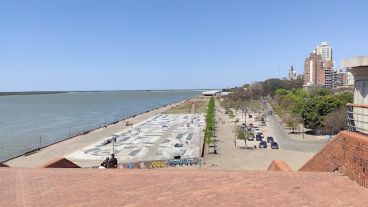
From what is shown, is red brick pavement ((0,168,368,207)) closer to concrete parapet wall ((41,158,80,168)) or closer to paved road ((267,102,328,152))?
concrete parapet wall ((41,158,80,168))

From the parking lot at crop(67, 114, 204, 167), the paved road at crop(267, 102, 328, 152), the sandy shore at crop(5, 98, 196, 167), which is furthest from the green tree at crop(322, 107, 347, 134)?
the sandy shore at crop(5, 98, 196, 167)

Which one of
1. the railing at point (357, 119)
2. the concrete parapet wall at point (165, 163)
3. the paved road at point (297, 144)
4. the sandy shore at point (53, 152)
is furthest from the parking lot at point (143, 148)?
the railing at point (357, 119)

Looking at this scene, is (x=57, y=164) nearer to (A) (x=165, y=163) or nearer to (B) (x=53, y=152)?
(A) (x=165, y=163)

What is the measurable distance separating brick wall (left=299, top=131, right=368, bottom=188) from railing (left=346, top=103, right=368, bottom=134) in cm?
24

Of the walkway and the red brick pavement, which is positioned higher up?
the red brick pavement

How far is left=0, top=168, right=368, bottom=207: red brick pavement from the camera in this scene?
652 cm

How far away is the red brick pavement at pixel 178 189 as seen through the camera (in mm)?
6520

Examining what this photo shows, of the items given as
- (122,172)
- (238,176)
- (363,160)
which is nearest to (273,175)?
(238,176)

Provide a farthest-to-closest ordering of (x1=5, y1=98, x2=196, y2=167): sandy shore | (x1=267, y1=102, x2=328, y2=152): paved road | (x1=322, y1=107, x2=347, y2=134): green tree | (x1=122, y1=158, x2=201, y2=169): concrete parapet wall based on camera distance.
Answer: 1. (x1=322, y1=107, x2=347, y2=134): green tree
2. (x1=267, y1=102, x2=328, y2=152): paved road
3. (x1=5, y1=98, x2=196, y2=167): sandy shore
4. (x1=122, y1=158, x2=201, y2=169): concrete parapet wall

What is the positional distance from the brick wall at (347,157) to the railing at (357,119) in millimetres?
243

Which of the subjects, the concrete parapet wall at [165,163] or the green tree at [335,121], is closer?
the concrete parapet wall at [165,163]

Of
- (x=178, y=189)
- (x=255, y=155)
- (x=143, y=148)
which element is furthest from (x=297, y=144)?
(x=178, y=189)

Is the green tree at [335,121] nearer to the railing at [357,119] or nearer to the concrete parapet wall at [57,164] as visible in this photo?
the concrete parapet wall at [57,164]

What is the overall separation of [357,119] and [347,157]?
2.66 ft
